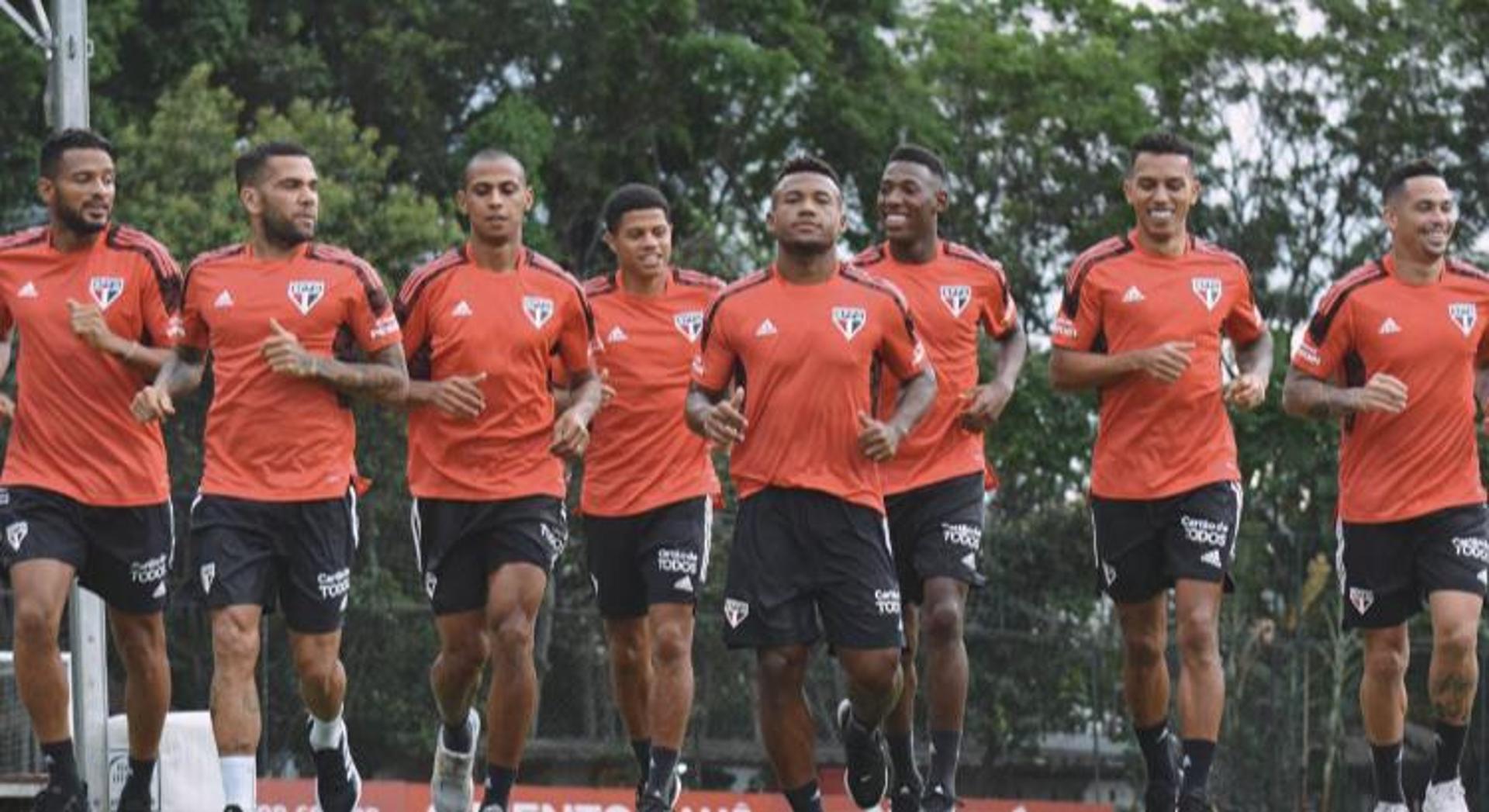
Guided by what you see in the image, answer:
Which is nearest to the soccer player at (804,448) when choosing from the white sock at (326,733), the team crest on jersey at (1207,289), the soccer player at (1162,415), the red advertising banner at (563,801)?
the soccer player at (1162,415)

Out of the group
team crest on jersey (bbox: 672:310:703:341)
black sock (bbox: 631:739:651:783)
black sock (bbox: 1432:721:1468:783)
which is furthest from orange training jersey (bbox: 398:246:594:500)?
black sock (bbox: 1432:721:1468:783)

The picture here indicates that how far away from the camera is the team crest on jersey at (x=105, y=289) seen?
13.6m

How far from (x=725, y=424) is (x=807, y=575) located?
78cm

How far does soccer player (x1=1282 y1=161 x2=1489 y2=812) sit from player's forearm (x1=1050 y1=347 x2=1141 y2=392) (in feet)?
3.12

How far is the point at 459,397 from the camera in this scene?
13.4 m

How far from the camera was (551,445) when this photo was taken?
13.4 metres

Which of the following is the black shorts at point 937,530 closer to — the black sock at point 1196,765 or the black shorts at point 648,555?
the black shorts at point 648,555

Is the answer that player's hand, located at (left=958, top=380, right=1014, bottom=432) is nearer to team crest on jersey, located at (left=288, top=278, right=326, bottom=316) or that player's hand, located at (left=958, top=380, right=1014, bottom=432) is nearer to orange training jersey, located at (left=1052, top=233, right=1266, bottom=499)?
orange training jersey, located at (left=1052, top=233, right=1266, bottom=499)

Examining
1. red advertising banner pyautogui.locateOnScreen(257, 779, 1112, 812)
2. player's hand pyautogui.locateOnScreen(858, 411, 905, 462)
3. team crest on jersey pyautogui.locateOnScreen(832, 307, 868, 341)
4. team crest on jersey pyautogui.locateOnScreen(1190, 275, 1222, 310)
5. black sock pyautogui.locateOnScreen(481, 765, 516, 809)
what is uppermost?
team crest on jersey pyautogui.locateOnScreen(1190, 275, 1222, 310)

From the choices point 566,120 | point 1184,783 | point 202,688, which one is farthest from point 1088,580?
point 1184,783

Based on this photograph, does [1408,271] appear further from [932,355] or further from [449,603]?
[449,603]

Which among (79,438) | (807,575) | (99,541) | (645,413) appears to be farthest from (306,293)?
(807,575)

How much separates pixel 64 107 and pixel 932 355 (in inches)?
240

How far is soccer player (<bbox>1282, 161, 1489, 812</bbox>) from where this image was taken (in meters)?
14.0
